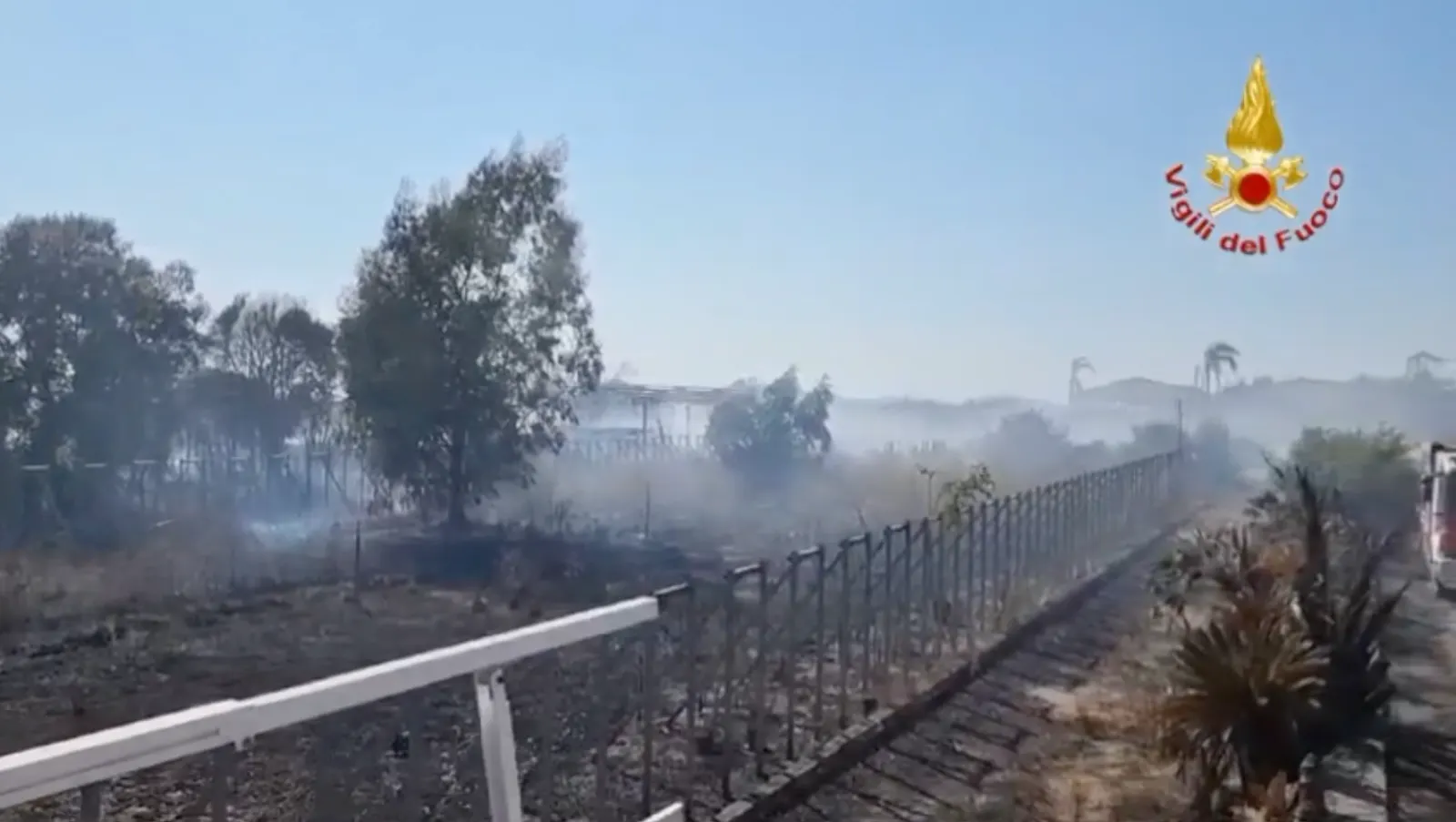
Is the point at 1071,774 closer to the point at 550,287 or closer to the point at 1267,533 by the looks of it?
the point at 1267,533

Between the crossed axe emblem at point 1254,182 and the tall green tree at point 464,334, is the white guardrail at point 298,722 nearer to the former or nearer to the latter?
the crossed axe emblem at point 1254,182

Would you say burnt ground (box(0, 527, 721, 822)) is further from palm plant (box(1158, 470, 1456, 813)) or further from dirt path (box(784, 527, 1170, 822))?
palm plant (box(1158, 470, 1456, 813))

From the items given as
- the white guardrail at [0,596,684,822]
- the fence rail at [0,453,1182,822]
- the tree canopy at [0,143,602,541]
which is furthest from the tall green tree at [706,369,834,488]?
the white guardrail at [0,596,684,822]

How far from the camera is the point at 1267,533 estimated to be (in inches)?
611

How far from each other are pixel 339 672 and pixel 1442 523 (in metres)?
11.3

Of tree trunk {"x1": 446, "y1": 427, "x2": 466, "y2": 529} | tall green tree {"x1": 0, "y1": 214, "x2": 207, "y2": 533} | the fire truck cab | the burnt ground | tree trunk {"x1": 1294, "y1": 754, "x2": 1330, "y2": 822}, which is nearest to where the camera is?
the burnt ground

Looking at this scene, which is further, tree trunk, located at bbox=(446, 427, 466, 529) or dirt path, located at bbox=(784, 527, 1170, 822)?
tree trunk, located at bbox=(446, 427, 466, 529)

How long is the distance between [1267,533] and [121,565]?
44.3ft

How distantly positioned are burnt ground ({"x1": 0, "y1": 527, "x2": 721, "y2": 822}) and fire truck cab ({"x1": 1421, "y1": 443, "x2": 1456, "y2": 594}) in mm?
8727

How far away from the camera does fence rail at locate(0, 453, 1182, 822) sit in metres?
2.20

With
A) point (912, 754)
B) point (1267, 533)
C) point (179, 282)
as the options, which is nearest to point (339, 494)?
point (179, 282)

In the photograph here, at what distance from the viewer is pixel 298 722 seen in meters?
2.13

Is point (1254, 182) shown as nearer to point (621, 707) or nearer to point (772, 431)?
point (621, 707)

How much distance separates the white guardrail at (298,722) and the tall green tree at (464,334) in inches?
822
